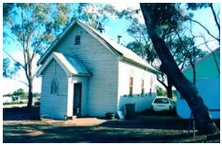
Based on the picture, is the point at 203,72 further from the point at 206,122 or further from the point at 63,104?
the point at 63,104

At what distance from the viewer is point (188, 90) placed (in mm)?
11453

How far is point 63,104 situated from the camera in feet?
59.6

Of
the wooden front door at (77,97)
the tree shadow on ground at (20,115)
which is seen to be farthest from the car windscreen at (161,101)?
the tree shadow on ground at (20,115)

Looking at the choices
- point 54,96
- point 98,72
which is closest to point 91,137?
point 54,96

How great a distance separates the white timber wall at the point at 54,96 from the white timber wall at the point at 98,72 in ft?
8.47

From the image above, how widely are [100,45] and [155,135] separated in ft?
33.2

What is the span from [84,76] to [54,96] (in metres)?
2.61

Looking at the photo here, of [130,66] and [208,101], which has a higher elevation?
[130,66]

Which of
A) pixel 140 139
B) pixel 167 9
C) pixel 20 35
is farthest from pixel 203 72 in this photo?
pixel 20 35

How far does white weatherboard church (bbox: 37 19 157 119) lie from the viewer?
723 inches

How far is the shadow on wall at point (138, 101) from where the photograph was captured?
19953mm

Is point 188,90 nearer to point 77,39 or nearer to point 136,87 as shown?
point 77,39

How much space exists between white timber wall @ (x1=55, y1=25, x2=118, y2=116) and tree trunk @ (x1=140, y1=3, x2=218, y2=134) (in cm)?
750

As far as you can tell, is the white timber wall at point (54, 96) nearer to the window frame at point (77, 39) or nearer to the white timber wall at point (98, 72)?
the white timber wall at point (98, 72)
